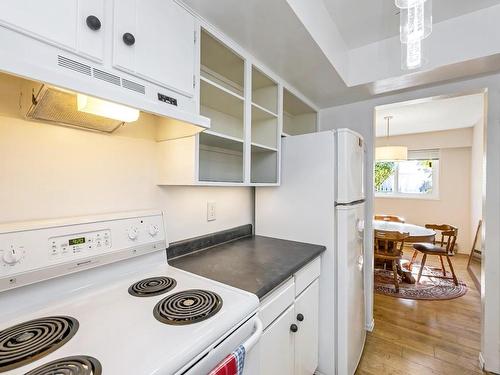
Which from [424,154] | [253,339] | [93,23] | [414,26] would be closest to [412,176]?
[424,154]

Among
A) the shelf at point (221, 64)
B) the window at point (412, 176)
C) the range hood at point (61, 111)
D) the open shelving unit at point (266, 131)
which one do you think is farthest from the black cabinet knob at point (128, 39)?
the window at point (412, 176)

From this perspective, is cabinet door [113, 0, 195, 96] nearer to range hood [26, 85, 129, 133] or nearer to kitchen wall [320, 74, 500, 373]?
range hood [26, 85, 129, 133]

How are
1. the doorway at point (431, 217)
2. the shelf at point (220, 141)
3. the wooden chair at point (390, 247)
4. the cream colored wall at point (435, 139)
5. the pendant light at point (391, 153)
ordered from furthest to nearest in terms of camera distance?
the cream colored wall at point (435, 139) < the pendant light at point (391, 153) < the wooden chair at point (390, 247) < the doorway at point (431, 217) < the shelf at point (220, 141)

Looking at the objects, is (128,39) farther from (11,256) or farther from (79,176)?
(11,256)

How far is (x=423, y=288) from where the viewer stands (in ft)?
10.2

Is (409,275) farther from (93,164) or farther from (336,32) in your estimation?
(93,164)

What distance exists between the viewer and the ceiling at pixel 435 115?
3150mm

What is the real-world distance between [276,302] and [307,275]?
38 cm

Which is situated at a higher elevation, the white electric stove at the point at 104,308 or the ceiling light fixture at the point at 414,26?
the ceiling light fixture at the point at 414,26

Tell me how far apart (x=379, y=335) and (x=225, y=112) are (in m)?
2.37

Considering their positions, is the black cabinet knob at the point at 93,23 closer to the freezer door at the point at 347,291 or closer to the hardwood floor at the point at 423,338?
the freezer door at the point at 347,291

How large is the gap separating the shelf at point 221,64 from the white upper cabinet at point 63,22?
613mm

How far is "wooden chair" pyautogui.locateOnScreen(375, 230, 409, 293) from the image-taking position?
9.49 feet

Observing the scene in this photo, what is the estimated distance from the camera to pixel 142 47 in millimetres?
891
